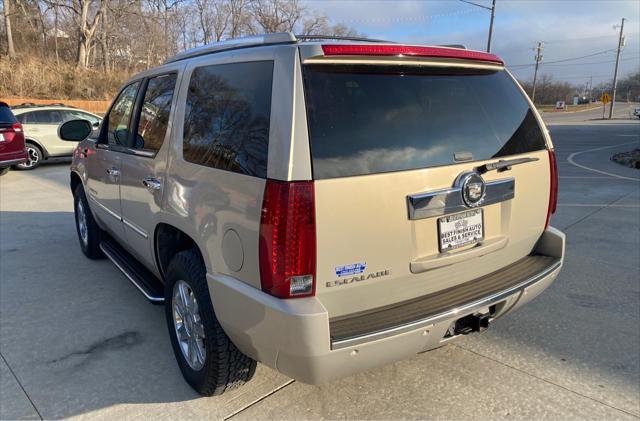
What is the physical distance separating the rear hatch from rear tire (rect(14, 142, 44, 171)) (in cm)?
1220

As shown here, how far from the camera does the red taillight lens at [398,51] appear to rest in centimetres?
212

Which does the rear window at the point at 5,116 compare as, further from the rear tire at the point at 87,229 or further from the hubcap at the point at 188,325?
the hubcap at the point at 188,325

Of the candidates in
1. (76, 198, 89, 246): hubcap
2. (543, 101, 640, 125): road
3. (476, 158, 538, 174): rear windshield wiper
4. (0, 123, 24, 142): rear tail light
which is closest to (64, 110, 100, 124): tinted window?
(0, 123, 24, 142): rear tail light

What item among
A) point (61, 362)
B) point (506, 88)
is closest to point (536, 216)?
point (506, 88)

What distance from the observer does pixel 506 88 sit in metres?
2.88

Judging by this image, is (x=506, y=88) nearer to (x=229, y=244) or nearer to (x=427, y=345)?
(x=427, y=345)

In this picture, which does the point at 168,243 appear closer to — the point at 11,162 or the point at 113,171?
the point at 113,171

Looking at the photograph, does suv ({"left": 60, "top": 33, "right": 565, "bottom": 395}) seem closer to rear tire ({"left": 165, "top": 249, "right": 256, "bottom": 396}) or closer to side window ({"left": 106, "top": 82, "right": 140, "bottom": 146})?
rear tire ({"left": 165, "top": 249, "right": 256, "bottom": 396})

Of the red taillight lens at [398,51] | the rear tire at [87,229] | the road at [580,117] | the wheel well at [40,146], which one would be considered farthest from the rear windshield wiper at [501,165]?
the road at [580,117]

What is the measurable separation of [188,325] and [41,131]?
1159cm

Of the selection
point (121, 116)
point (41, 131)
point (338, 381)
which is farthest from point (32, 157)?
point (338, 381)

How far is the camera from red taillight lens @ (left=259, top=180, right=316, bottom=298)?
1979 mm

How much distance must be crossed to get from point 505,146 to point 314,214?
1302 millimetres

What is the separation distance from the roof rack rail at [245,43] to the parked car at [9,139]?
8.57 metres
